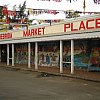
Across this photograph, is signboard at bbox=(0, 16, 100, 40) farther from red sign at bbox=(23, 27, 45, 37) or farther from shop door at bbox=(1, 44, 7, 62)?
shop door at bbox=(1, 44, 7, 62)

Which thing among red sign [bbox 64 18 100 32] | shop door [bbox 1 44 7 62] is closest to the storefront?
red sign [bbox 64 18 100 32]

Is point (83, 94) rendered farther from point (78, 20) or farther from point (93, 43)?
point (93, 43)

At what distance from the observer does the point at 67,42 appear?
29062 mm

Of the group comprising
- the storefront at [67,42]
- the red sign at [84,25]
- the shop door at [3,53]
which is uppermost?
the red sign at [84,25]

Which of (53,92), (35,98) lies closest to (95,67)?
(53,92)

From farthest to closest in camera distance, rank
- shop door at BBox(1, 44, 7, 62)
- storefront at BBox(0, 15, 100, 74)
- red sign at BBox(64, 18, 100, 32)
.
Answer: shop door at BBox(1, 44, 7, 62) < storefront at BBox(0, 15, 100, 74) < red sign at BBox(64, 18, 100, 32)

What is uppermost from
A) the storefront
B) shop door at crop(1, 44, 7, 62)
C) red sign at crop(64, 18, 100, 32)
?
red sign at crop(64, 18, 100, 32)

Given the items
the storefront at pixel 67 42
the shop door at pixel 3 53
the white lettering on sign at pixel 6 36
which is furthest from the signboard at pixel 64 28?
the shop door at pixel 3 53

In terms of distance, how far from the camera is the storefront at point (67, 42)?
2334cm

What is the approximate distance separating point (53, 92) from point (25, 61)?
21.3m

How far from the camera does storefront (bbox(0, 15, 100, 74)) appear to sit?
23344 millimetres

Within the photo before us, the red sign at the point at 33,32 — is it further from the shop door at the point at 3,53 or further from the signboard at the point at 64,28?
the shop door at the point at 3,53

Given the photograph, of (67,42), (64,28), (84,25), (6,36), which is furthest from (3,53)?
(84,25)

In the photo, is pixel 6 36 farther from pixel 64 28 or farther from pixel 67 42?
pixel 64 28
